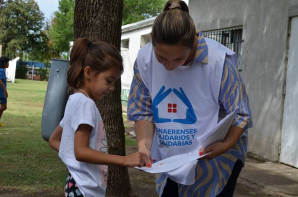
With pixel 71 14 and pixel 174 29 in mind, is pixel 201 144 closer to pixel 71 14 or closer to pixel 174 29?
pixel 174 29

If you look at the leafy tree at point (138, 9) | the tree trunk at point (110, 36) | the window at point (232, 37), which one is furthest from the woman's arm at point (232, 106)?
the leafy tree at point (138, 9)

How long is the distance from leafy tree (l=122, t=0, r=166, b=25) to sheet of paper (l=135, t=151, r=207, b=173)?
50585 millimetres

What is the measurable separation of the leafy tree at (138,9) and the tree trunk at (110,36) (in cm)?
4749

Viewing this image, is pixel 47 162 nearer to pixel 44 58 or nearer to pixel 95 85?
pixel 95 85

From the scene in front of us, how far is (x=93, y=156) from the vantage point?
2.62 meters

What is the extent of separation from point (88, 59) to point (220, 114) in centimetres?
82

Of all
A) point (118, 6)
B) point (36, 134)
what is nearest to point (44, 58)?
point (36, 134)

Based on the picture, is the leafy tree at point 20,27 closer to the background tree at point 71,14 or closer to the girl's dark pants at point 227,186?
the background tree at point 71,14

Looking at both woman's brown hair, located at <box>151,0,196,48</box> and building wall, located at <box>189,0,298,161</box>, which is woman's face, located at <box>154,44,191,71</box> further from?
building wall, located at <box>189,0,298,161</box>

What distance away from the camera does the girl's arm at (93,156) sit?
254cm

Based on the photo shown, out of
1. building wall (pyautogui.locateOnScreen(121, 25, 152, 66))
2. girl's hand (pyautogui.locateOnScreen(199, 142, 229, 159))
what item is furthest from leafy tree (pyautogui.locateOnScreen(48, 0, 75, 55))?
girl's hand (pyautogui.locateOnScreen(199, 142, 229, 159))

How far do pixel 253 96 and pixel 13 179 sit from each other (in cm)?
532

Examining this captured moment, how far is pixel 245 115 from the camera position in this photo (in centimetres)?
254

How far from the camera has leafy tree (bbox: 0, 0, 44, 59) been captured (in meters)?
71.6
